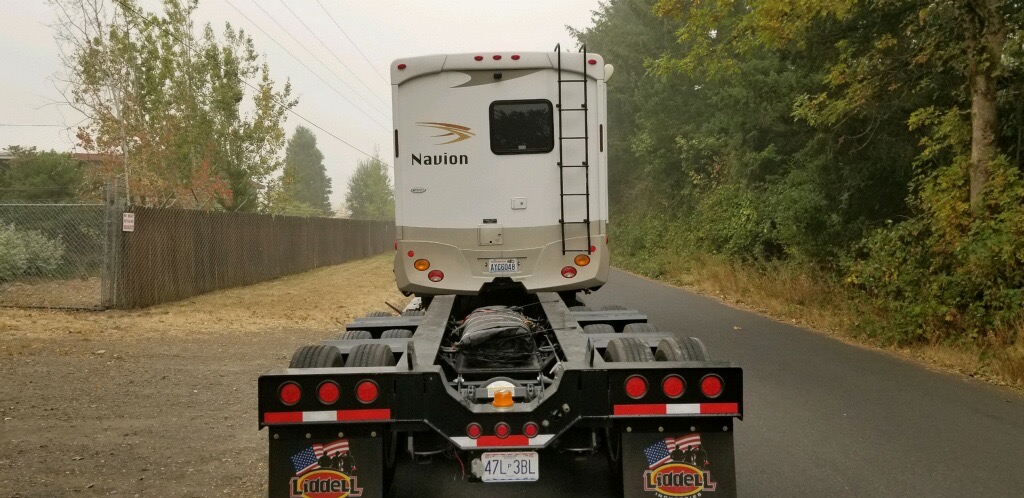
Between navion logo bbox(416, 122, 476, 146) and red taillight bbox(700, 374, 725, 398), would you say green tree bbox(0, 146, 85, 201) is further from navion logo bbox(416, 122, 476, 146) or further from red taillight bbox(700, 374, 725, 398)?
red taillight bbox(700, 374, 725, 398)

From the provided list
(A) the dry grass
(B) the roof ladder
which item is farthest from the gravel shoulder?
(A) the dry grass

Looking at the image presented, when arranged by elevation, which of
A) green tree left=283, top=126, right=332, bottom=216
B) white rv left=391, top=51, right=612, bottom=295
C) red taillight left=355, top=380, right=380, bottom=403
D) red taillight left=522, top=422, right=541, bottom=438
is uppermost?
green tree left=283, top=126, right=332, bottom=216

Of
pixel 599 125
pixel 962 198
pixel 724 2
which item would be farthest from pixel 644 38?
pixel 599 125

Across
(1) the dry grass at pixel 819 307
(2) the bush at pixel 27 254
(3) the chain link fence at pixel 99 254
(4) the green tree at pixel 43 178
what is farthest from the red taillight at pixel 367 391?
(4) the green tree at pixel 43 178

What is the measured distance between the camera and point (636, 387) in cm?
416

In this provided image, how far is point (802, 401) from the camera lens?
757 centimetres

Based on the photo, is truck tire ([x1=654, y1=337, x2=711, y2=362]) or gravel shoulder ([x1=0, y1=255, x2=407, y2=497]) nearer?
truck tire ([x1=654, y1=337, x2=711, y2=362])

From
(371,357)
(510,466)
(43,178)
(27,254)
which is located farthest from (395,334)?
(43,178)

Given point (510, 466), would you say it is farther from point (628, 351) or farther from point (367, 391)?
point (628, 351)

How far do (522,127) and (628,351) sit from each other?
3944 mm

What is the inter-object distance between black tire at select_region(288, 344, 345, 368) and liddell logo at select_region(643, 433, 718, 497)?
5.56 ft

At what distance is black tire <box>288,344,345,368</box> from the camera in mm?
4520

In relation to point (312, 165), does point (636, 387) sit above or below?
below

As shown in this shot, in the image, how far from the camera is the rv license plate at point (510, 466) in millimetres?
4141
